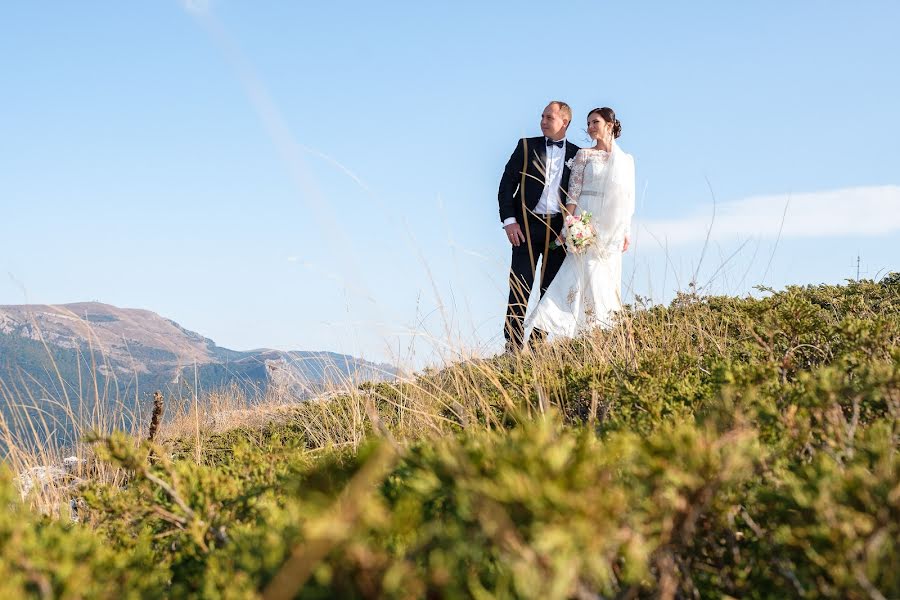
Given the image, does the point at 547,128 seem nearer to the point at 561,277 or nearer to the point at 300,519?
the point at 561,277

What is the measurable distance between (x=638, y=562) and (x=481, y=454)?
0.32 metres

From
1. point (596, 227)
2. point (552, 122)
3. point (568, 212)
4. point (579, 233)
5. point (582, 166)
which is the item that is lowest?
point (579, 233)

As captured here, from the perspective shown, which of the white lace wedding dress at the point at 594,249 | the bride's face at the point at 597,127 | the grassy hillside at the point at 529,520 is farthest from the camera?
the bride's face at the point at 597,127

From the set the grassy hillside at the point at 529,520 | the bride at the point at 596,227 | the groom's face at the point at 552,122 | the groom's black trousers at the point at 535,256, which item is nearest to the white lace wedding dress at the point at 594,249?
the bride at the point at 596,227

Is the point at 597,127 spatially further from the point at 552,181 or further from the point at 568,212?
the point at 568,212

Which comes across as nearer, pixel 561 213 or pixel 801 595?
pixel 801 595

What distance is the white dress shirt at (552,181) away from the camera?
396 inches

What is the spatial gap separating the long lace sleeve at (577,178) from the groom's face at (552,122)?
17.5 inches

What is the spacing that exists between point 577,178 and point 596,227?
66cm

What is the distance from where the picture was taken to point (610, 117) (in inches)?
375

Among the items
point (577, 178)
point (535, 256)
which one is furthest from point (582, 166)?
point (535, 256)

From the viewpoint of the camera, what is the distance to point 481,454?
4.52 ft

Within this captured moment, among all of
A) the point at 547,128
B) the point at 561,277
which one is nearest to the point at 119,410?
the point at 561,277

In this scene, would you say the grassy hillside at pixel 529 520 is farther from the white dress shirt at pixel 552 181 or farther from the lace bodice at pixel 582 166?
the white dress shirt at pixel 552 181
